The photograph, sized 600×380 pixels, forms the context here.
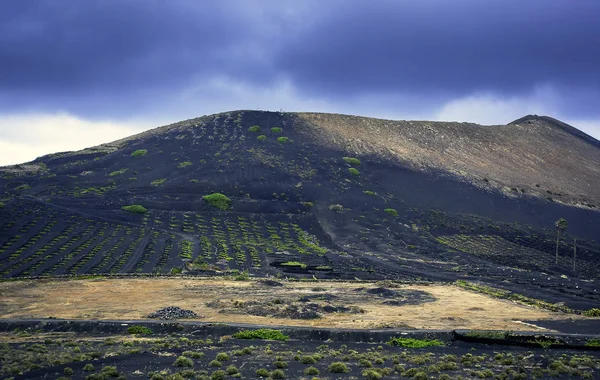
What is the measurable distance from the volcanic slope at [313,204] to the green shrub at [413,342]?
23634mm

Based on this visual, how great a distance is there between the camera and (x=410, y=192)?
110250 mm

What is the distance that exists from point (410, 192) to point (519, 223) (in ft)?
65.7

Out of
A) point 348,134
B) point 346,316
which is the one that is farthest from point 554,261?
point 348,134

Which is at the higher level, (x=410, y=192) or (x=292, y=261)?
(x=410, y=192)

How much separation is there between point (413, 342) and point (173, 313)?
15.8 metres

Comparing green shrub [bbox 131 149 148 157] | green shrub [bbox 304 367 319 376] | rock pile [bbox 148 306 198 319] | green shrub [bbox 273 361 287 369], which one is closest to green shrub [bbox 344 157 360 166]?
green shrub [bbox 131 149 148 157]

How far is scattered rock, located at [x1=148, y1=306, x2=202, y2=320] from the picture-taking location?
37.4 meters

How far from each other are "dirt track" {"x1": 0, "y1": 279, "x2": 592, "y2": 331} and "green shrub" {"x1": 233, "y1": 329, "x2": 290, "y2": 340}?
4.24 m

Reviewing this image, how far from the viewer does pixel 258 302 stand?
44.0 metres

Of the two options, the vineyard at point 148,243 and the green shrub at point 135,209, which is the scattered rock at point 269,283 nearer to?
the vineyard at point 148,243

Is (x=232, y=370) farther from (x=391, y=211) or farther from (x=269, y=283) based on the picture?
(x=391, y=211)

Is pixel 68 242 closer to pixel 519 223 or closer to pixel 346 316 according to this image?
pixel 346 316

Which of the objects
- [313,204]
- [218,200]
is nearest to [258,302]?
[218,200]

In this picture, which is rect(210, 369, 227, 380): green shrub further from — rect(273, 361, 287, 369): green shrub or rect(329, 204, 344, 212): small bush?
rect(329, 204, 344, 212): small bush
